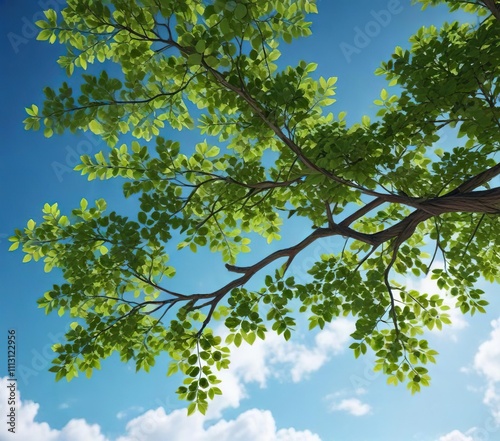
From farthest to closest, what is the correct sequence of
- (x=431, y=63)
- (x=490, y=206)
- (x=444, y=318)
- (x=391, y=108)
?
(x=444, y=318) < (x=391, y=108) < (x=431, y=63) < (x=490, y=206)

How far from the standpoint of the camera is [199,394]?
4.94 m

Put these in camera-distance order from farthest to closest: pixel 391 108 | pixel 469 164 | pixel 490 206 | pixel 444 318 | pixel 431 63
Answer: pixel 444 318 < pixel 391 108 < pixel 469 164 < pixel 431 63 < pixel 490 206

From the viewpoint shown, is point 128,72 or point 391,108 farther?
point 391,108

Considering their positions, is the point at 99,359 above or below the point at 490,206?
above

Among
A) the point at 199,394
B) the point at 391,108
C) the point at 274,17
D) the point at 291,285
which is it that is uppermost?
the point at 274,17

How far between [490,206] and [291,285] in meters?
1.95

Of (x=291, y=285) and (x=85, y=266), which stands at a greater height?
(x=85, y=266)

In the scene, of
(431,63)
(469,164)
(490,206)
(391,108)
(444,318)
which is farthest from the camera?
(444,318)

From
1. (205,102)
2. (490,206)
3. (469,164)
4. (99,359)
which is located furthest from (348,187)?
(99,359)

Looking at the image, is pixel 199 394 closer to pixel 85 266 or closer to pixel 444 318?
pixel 85 266

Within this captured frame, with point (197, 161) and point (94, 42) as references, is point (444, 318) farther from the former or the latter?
point (94, 42)

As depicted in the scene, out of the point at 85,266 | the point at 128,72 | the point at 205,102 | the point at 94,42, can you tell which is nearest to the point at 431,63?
the point at 205,102

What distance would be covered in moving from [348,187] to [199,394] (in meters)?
2.38

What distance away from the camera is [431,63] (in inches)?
183
